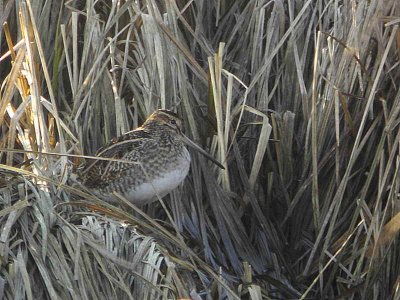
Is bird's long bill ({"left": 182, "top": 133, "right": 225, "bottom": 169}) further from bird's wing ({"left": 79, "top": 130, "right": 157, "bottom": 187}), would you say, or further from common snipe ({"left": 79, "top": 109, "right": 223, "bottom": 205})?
bird's wing ({"left": 79, "top": 130, "right": 157, "bottom": 187})

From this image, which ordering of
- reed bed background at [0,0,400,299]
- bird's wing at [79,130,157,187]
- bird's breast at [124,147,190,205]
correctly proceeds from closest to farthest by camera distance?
reed bed background at [0,0,400,299] → bird's breast at [124,147,190,205] → bird's wing at [79,130,157,187]

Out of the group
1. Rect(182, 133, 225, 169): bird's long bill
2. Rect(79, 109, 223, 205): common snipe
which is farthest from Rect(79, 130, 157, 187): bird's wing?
Rect(182, 133, 225, 169): bird's long bill

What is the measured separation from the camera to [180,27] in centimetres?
587

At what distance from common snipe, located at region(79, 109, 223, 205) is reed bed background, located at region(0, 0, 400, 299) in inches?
3.7

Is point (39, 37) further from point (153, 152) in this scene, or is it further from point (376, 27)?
point (376, 27)

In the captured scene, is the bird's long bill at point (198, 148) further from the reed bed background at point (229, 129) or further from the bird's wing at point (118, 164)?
the bird's wing at point (118, 164)

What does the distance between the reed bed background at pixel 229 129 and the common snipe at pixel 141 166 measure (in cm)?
9

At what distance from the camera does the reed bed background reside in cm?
507

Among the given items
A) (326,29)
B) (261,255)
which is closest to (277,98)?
(326,29)

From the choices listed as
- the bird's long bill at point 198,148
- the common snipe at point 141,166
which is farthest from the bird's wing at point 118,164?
the bird's long bill at point 198,148

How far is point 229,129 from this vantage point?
18.1 feet

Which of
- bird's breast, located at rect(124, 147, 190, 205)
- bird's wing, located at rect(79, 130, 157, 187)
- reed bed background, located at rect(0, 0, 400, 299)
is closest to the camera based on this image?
reed bed background, located at rect(0, 0, 400, 299)

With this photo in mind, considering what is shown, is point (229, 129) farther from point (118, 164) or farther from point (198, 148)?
point (118, 164)

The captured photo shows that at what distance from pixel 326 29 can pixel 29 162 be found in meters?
1.45
